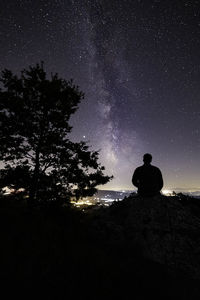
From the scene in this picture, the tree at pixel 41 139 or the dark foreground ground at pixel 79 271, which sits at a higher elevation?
the tree at pixel 41 139

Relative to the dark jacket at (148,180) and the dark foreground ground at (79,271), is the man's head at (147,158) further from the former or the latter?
the dark foreground ground at (79,271)

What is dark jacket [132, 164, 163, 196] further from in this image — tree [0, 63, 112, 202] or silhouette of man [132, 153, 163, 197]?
tree [0, 63, 112, 202]

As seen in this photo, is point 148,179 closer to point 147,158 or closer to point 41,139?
point 147,158

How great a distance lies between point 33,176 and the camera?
31.8 ft

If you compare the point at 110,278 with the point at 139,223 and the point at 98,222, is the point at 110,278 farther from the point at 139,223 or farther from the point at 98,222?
the point at 98,222

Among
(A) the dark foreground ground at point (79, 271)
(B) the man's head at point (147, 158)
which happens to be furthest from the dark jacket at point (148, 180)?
(A) the dark foreground ground at point (79, 271)

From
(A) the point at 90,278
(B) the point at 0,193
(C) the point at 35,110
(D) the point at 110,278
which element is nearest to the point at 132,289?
(D) the point at 110,278

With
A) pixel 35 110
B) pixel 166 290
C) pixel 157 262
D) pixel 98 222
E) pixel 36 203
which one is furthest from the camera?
pixel 35 110

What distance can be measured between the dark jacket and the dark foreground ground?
203cm

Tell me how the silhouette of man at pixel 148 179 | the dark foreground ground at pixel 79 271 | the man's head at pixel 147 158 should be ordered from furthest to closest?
1. the man's head at pixel 147 158
2. the silhouette of man at pixel 148 179
3. the dark foreground ground at pixel 79 271

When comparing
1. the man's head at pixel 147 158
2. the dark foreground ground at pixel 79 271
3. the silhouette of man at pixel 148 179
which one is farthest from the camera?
the man's head at pixel 147 158

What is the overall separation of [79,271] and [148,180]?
4146 millimetres

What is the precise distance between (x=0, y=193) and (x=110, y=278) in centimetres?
798

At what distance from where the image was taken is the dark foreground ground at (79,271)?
292cm
